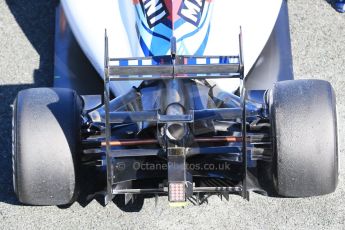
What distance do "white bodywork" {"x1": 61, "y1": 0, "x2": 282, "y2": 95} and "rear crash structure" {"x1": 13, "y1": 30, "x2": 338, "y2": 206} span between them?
487 mm

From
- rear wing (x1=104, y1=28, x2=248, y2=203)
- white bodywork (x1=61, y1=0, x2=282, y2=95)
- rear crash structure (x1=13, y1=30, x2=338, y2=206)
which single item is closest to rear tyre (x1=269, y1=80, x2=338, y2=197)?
rear crash structure (x1=13, y1=30, x2=338, y2=206)

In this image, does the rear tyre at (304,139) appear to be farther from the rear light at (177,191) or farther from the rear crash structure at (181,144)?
the rear light at (177,191)

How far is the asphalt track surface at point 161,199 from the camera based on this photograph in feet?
11.0

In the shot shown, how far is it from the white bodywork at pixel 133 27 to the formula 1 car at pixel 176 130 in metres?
0.07

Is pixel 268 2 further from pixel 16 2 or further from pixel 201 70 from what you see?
pixel 16 2

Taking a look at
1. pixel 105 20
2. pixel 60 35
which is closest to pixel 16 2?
pixel 60 35

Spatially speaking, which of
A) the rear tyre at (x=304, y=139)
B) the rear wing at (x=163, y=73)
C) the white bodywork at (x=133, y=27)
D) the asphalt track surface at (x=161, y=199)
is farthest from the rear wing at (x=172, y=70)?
the asphalt track surface at (x=161, y=199)

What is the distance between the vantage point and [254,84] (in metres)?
3.55

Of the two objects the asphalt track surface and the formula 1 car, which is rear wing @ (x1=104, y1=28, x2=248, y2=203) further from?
the asphalt track surface

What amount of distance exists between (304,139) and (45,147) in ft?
3.50

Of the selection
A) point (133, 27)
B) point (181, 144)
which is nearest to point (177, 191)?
point (181, 144)

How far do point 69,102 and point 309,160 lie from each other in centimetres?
104

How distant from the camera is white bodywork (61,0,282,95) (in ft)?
10.7

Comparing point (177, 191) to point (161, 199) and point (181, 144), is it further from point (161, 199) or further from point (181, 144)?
point (161, 199)
